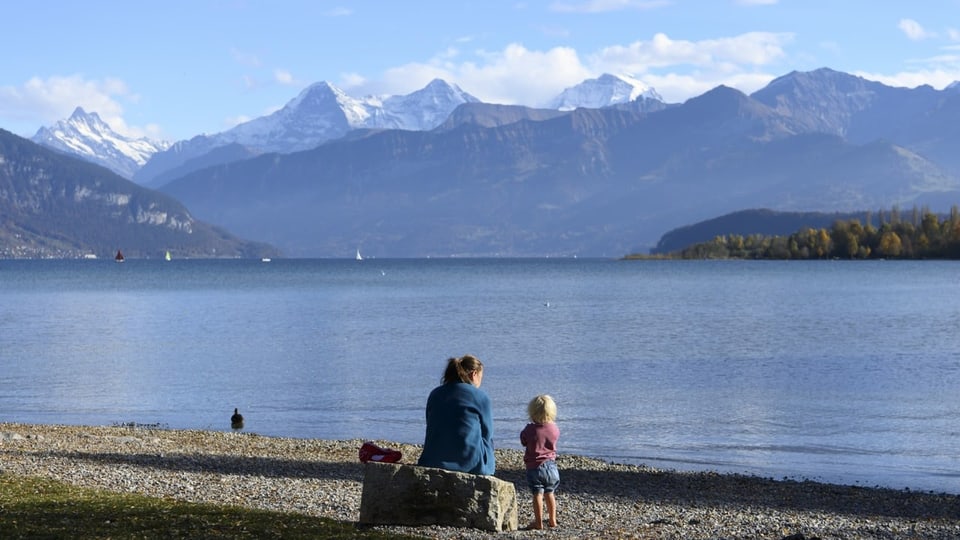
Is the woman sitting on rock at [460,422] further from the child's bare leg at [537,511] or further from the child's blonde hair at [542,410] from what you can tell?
the child's bare leg at [537,511]

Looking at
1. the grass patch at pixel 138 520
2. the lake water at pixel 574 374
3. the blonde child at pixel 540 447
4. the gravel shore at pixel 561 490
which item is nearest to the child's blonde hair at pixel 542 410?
the blonde child at pixel 540 447

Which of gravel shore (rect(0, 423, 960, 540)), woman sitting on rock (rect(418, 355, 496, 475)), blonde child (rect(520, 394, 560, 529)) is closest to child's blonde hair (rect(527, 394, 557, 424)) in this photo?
blonde child (rect(520, 394, 560, 529))

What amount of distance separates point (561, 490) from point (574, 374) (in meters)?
30.0

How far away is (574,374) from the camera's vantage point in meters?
56.7

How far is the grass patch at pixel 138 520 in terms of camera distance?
1741 cm

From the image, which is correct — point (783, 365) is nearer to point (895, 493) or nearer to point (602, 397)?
point (602, 397)

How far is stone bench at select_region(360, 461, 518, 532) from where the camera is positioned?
18547mm

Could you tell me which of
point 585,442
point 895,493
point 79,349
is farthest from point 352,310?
point 895,493

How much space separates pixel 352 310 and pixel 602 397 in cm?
6772

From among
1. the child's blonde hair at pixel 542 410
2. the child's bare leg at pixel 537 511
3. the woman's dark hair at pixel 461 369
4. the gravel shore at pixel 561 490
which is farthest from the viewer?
the gravel shore at pixel 561 490

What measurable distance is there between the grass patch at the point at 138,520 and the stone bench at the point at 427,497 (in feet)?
1.61

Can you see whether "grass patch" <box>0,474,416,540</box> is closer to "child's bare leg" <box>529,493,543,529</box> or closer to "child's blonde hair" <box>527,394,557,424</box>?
"child's bare leg" <box>529,493,543,529</box>

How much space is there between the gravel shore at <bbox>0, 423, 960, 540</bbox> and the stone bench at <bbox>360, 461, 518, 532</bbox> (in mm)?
204

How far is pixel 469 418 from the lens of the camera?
749 inches
